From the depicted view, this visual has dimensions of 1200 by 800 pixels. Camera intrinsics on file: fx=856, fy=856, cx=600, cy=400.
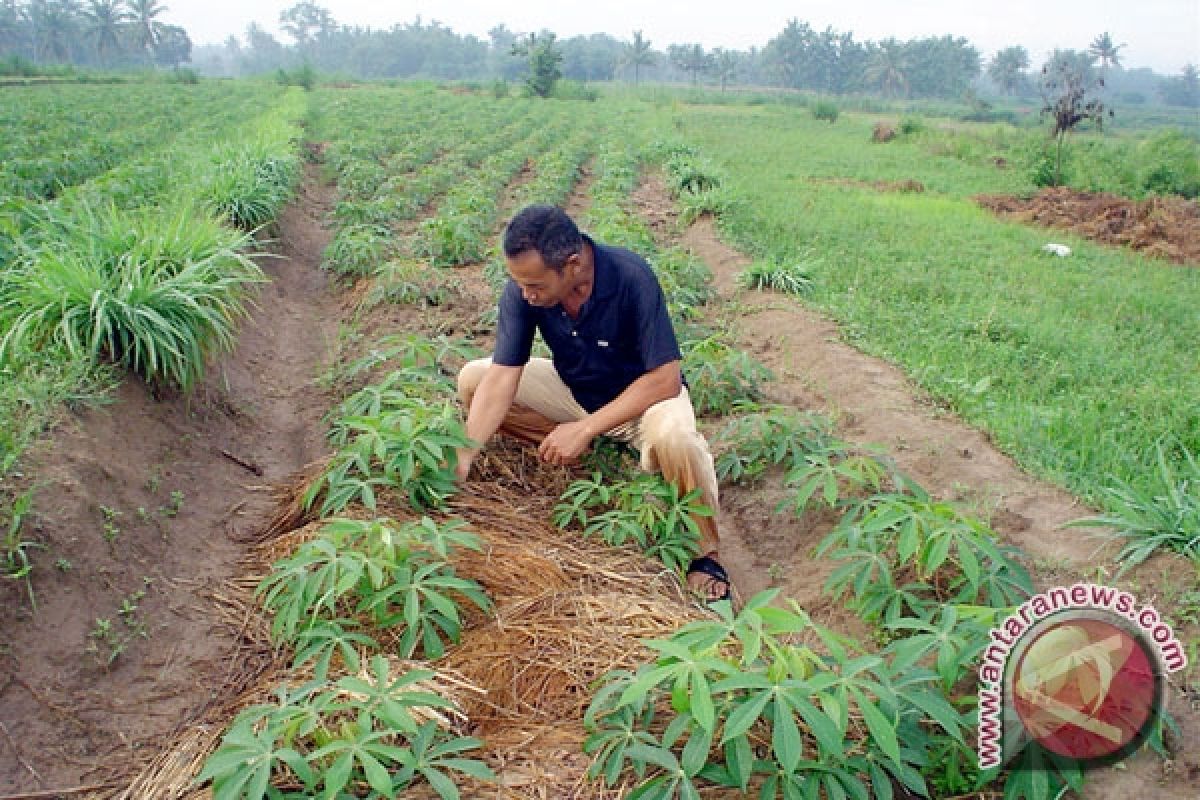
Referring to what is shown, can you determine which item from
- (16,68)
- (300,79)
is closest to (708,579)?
(16,68)

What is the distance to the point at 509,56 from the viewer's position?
58219mm

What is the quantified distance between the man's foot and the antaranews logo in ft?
3.63

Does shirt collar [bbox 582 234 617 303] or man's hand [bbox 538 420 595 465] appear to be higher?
shirt collar [bbox 582 234 617 303]

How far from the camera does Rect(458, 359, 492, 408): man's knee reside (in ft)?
11.2

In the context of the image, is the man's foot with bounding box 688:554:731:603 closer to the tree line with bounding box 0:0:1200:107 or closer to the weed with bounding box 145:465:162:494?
the weed with bounding box 145:465:162:494

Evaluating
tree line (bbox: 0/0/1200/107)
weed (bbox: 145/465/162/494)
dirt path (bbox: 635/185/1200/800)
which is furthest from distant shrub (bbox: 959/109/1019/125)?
weed (bbox: 145/465/162/494)

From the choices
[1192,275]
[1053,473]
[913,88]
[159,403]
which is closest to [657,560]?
[1053,473]

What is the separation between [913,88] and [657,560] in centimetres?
8304

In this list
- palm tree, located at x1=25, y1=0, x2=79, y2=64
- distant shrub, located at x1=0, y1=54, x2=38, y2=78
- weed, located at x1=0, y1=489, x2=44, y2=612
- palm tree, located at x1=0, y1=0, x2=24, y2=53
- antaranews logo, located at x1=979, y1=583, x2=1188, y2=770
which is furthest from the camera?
palm tree, located at x1=25, y1=0, x2=79, y2=64

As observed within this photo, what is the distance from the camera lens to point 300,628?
260 centimetres

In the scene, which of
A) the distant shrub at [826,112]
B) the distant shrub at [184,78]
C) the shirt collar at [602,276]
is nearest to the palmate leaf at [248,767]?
the shirt collar at [602,276]

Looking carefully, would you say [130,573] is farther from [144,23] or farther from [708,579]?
[144,23]

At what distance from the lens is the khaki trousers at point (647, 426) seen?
10.0 ft

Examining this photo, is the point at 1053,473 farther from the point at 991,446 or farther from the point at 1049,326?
the point at 1049,326
